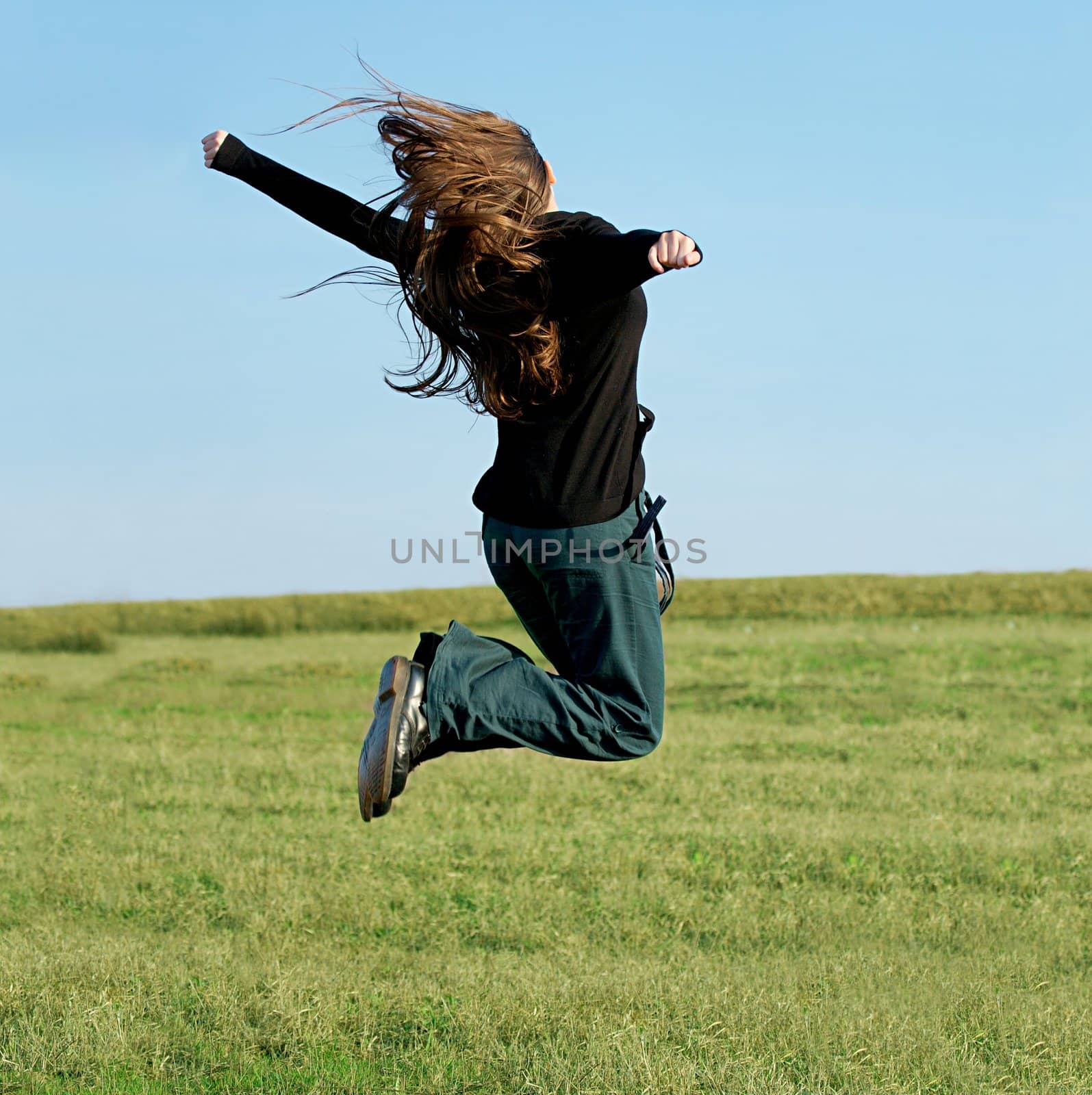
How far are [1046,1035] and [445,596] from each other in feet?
80.2

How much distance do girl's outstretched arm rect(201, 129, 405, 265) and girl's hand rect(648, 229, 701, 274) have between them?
1289 mm

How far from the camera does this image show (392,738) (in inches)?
172

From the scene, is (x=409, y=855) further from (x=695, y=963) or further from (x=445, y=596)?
(x=445, y=596)

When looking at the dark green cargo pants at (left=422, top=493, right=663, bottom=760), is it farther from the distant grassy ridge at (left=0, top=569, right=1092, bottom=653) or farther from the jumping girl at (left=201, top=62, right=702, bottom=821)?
the distant grassy ridge at (left=0, top=569, right=1092, bottom=653)

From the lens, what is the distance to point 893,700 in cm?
1720

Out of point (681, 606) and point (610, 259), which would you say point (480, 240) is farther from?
point (681, 606)

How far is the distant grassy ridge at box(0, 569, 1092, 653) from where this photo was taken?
28.3 meters

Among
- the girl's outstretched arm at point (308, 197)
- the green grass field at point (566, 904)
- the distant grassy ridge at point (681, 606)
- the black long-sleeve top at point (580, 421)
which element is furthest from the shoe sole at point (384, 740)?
the distant grassy ridge at point (681, 606)

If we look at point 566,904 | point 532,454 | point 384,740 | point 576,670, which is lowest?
point 566,904

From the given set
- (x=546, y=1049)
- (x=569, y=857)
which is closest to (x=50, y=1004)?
(x=546, y=1049)

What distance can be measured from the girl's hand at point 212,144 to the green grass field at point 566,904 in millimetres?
3891

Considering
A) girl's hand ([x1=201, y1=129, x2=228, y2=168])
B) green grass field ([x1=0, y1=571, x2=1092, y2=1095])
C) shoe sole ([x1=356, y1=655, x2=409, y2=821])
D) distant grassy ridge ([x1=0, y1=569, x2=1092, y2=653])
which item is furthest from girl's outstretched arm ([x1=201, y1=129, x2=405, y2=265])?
distant grassy ridge ([x1=0, y1=569, x2=1092, y2=653])

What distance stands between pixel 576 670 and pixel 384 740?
788 mm

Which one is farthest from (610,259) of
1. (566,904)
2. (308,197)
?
(566,904)
